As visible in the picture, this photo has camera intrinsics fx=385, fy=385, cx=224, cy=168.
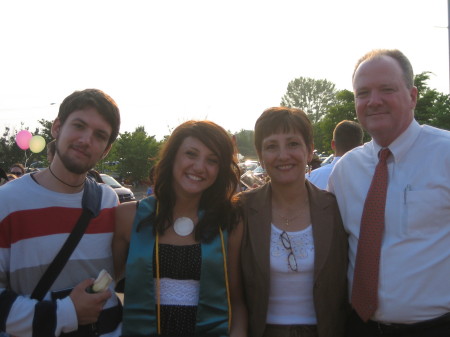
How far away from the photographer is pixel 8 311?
6.35 feet

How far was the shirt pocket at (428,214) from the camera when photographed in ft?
7.59

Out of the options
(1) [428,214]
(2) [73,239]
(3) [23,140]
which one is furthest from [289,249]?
(3) [23,140]

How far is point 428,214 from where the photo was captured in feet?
7.61

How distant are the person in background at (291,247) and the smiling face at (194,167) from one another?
0.37 metres

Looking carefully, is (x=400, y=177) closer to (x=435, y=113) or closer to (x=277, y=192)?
(x=277, y=192)

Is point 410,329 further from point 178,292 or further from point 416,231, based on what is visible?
point 178,292

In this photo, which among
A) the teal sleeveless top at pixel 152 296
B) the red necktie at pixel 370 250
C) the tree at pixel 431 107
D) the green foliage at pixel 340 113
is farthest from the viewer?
the green foliage at pixel 340 113

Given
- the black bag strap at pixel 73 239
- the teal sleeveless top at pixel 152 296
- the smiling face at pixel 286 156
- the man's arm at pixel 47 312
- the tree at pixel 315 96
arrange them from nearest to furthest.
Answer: the man's arm at pixel 47 312 < the black bag strap at pixel 73 239 < the teal sleeveless top at pixel 152 296 < the smiling face at pixel 286 156 < the tree at pixel 315 96

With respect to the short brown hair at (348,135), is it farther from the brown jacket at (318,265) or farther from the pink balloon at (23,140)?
the pink balloon at (23,140)

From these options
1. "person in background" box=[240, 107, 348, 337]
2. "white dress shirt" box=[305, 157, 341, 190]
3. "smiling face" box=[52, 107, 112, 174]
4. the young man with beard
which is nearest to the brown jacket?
"person in background" box=[240, 107, 348, 337]

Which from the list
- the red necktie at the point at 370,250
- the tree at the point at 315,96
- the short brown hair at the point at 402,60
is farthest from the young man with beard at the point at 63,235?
the tree at the point at 315,96

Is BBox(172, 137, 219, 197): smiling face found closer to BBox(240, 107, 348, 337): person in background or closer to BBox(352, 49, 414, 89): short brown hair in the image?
BBox(240, 107, 348, 337): person in background

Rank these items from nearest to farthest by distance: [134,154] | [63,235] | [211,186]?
[63,235] < [211,186] < [134,154]

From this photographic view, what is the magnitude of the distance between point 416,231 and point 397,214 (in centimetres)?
14
